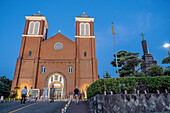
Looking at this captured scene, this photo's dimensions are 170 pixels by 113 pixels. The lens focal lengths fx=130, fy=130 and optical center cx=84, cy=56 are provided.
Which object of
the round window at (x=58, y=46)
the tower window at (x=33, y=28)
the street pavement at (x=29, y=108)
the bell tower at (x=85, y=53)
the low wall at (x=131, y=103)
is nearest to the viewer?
the low wall at (x=131, y=103)

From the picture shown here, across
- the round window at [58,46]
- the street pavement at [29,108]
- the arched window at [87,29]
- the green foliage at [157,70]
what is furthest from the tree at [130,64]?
the street pavement at [29,108]

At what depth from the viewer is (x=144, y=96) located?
343 inches

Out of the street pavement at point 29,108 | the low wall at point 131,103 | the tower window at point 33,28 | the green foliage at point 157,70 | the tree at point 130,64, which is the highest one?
the tower window at point 33,28

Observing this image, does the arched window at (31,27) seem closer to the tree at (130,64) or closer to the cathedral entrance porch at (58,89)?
the cathedral entrance porch at (58,89)

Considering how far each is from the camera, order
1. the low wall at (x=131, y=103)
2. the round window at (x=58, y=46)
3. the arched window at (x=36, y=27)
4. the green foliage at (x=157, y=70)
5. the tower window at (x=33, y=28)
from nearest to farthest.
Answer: the low wall at (x=131, y=103), the green foliage at (x=157, y=70), the round window at (x=58, y=46), the tower window at (x=33, y=28), the arched window at (x=36, y=27)

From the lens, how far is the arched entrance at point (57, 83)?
2496 centimetres

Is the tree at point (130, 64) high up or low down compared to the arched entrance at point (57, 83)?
up

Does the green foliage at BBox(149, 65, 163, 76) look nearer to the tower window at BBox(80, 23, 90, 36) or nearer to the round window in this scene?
the tower window at BBox(80, 23, 90, 36)

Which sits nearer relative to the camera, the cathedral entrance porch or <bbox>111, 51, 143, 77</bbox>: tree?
<bbox>111, 51, 143, 77</bbox>: tree

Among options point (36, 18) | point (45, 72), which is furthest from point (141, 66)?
point (36, 18)

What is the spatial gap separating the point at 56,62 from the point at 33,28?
10.5 metres

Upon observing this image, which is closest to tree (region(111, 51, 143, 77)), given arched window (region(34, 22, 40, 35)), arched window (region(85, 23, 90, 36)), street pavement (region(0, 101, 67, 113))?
arched window (region(85, 23, 90, 36))

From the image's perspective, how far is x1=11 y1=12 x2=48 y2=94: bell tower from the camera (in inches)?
976

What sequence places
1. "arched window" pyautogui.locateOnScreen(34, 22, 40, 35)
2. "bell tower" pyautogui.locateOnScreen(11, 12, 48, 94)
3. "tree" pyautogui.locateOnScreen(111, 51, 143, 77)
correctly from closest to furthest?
"tree" pyautogui.locateOnScreen(111, 51, 143, 77)
"bell tower" pyautogui.locateOnScreen(11, 12, 48, 94)
"arched window" pyautogui.locateOnScreen(34, 22, 40, 35)
